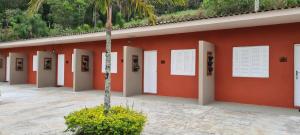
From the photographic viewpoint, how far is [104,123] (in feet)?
14.9

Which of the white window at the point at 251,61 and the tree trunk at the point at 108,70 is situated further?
the white window at the point at 251,61

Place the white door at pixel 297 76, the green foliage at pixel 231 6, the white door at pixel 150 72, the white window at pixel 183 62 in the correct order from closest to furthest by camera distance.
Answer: the white door at pixel 297 76
the white window at pixel 183 62
the white door at pixel 150 72
the green foliage at pixel 231 6

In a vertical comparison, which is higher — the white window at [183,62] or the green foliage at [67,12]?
the green foliage at [67,12]

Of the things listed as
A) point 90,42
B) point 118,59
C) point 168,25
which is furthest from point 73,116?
point 90,42

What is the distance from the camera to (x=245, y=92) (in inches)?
368

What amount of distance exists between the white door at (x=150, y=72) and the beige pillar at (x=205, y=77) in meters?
2.94

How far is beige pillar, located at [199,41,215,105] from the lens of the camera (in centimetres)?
886

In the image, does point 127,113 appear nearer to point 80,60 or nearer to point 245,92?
point 245,92

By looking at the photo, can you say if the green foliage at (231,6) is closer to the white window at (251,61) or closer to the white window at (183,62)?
the white window at (183,62)

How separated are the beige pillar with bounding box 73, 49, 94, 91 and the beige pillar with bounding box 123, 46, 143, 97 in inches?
132

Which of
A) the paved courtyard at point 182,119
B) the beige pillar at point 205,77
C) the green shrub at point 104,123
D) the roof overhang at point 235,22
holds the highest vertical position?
the roof overhang at point 235,22

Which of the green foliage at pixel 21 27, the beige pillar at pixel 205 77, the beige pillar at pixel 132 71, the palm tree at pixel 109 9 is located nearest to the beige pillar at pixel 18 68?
the beige pillar at pixel 132 71

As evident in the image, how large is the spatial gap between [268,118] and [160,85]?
5.47 meters

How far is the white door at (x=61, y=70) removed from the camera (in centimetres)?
1600
